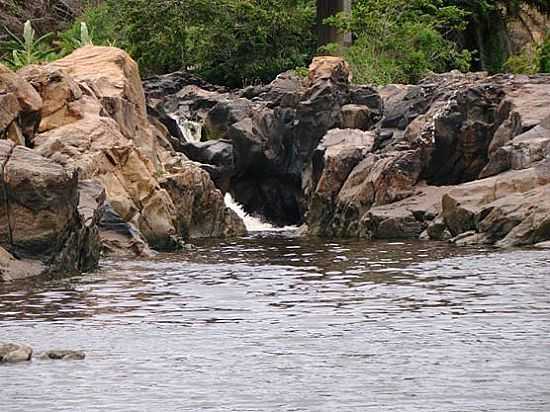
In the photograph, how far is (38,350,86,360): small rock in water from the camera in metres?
13.2

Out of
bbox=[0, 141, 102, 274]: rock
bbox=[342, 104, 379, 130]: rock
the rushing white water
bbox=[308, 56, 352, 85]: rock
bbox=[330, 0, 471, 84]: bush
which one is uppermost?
bbox=[330, 0, 471, 84]: bush

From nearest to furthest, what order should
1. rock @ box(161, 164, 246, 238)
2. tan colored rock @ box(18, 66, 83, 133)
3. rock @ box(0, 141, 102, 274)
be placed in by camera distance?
1. rock @ box(0, 141, 102, 274)
2. tan colored rock @ box(18, 66, 83, 133)
3. rock @ box(161, 164, 246, 238)

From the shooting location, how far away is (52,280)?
65.9 feet

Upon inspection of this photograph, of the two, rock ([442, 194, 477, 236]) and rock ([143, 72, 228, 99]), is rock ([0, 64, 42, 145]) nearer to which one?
rock ([442, 194, 477, 236])

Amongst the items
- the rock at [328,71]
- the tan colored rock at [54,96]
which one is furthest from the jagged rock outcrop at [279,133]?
the tan colored rock at [54,96]

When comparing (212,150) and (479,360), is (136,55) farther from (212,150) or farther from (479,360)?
(479,360)

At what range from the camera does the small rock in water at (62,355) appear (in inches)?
521

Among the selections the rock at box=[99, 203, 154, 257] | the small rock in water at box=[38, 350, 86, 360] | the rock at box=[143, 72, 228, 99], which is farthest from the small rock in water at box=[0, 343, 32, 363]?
the rock at box=[143, 72, 228, 99]

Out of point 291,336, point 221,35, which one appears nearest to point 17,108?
point 291,336

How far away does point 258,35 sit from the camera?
52.8m

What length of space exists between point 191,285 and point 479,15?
3795 cm

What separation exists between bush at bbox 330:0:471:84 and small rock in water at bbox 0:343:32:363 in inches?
1296

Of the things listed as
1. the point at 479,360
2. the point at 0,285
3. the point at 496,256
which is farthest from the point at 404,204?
the point at 479,360

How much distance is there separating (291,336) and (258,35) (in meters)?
39.1
